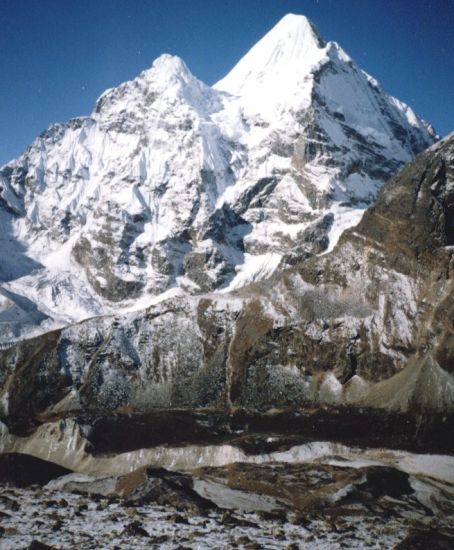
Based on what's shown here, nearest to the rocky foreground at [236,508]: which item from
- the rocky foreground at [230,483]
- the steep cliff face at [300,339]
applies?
the rocky foreground at [230,483]

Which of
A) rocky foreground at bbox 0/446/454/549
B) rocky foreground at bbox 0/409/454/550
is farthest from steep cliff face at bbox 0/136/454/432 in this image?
rocky foreground at bbox 0/446/454/549

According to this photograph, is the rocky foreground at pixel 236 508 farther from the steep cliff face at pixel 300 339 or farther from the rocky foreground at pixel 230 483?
the steep cliff face at pixel 300 339

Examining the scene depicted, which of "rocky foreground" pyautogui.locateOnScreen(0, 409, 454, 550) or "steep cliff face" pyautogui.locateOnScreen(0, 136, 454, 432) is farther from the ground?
"steep cliff face" pyautogui.locateOnScreen(0, 136, 454, 432)

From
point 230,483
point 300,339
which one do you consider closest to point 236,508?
point 230,483

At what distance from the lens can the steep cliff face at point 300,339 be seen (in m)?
111

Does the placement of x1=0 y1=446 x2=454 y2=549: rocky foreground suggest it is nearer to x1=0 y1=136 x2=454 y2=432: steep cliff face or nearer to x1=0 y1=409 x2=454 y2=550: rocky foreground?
x1=0 y1=409 x2=454 y2=550: rocky foreground

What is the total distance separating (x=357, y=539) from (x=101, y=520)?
55.6 feet

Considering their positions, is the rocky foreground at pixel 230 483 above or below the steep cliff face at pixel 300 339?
below

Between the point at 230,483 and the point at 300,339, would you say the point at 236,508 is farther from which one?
the point at 300,339

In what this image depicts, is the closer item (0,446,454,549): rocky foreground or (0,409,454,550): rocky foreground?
(0,446,454,549): rocky foreground

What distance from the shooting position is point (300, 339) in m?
118

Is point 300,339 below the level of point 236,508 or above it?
above

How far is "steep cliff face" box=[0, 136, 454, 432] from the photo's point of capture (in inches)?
4358

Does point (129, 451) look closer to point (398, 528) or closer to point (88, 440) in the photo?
point (88, 440)
